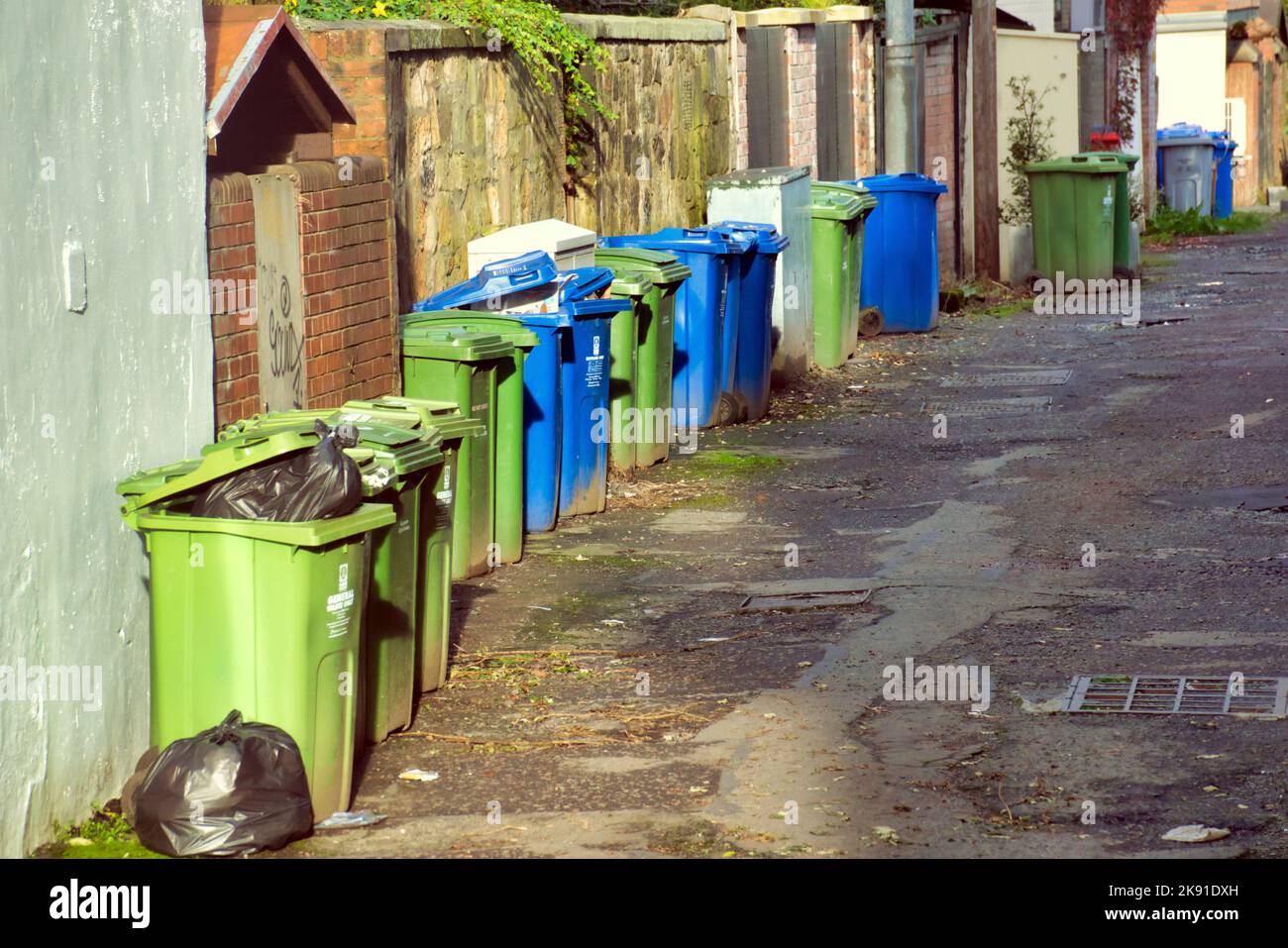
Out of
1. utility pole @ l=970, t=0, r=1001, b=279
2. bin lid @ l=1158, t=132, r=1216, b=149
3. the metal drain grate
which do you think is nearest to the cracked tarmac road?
the metal drain grate

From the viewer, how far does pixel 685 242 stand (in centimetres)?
1099

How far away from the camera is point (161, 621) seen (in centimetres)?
514

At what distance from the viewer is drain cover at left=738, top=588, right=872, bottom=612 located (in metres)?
7.54

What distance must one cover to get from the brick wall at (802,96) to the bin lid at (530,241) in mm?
5446

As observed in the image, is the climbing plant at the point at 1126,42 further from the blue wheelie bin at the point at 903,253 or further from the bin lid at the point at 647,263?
the bin lid at the point at 647,263

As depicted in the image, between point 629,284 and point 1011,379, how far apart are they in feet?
15.0

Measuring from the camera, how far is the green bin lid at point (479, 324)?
8.19 metres

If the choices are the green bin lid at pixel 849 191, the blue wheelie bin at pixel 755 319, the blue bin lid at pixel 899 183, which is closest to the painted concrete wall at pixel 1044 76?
the blue bin lid at pixel 899 183

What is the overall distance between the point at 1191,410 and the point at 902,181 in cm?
419

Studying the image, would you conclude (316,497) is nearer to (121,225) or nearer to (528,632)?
(121,225)

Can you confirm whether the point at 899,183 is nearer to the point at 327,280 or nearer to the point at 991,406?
the point at 991,406

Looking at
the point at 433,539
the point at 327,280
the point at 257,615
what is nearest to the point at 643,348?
the point at 327,280

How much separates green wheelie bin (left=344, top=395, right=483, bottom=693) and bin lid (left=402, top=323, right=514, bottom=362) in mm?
1244

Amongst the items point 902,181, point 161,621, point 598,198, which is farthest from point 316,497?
point 902,181
